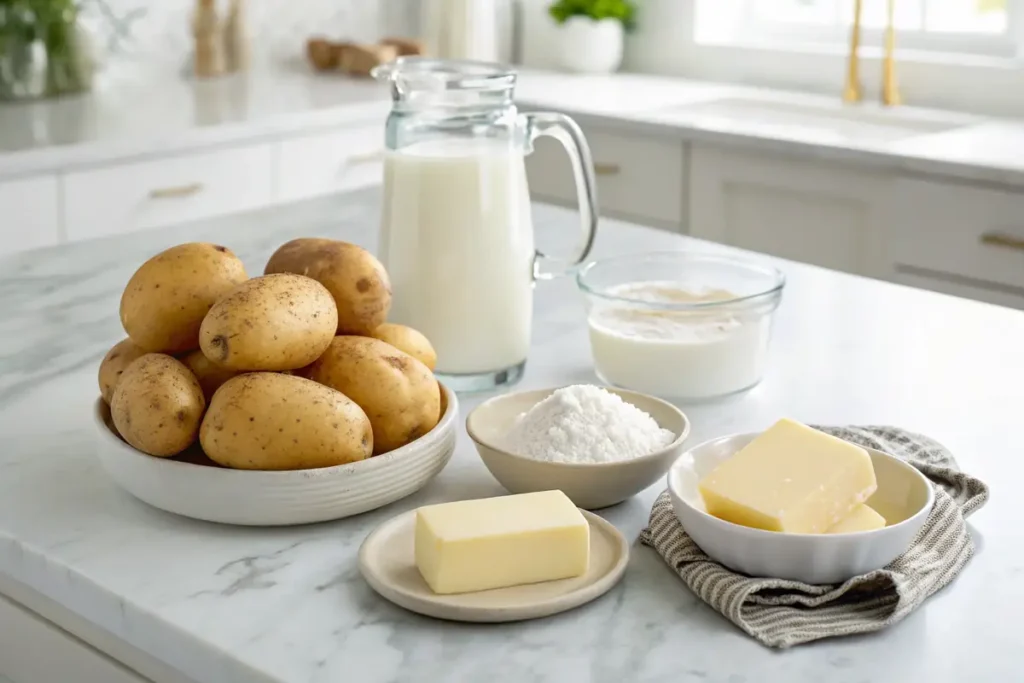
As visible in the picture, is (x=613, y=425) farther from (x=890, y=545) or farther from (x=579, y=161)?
(x=579, y=161)

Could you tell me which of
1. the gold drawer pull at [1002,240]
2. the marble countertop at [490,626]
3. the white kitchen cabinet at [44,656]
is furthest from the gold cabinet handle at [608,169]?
the white kitchen cabinet at [44,656]

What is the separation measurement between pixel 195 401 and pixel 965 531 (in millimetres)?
530

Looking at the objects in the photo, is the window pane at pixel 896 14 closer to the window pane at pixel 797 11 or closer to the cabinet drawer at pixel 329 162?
the window pane at pixel 797 11

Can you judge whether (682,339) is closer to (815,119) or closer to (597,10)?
(815,119)

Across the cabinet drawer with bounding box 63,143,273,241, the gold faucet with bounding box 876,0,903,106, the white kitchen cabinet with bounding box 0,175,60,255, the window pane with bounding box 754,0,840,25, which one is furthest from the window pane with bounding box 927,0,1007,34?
the white kitchen cabinet with bounding box 0,175,60,255

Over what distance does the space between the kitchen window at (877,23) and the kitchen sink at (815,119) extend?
0.87 ft

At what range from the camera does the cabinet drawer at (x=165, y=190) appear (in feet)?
7.91

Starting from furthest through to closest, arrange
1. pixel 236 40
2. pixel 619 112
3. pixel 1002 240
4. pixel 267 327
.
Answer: pixel 236 40 < pixel 619 112 < pixel 1002 240 < pixel 267 327

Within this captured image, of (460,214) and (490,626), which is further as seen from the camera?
(460,214)

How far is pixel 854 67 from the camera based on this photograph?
305 centimetres

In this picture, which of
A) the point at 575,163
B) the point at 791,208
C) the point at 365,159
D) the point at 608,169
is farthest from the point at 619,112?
the point at 575,163

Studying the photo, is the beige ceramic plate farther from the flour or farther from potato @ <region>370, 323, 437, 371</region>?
potato @ <region>370, 323, 437, 371</region>

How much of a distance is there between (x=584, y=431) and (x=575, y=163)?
34 cm

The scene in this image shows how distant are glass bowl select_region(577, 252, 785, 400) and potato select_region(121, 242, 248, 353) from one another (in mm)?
359
